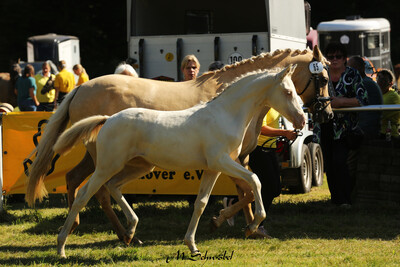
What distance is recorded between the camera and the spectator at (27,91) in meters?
17.5

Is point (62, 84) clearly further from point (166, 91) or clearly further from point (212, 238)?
point (212, 238)

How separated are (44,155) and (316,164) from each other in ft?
20.0

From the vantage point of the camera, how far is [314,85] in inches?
336

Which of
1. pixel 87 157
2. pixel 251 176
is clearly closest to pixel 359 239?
pixel 251 176

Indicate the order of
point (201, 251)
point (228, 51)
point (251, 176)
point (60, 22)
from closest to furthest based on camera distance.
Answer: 1. point (251, 176)
2. point (201, 251)
3. point (228, 51)
4. point (60, 22)

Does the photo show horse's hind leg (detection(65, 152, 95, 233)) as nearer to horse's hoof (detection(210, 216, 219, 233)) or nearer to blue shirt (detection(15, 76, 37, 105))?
→ horse's hoof (detection(210, 216, 219, 233))

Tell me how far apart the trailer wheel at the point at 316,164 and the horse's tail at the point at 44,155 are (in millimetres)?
5288

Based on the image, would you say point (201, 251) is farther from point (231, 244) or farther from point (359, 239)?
point (359, 239)

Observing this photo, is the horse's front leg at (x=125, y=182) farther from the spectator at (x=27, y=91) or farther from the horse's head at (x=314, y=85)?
the spectator at (x=27, y=91)

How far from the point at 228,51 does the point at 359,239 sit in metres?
5.13

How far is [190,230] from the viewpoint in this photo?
726cm

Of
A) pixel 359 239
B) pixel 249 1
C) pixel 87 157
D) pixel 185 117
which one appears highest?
pixel 249 1

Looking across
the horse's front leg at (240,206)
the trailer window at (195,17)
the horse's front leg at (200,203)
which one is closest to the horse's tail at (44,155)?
the horse's front leg at (200,203)

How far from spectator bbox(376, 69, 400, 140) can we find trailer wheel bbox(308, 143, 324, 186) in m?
1.47
